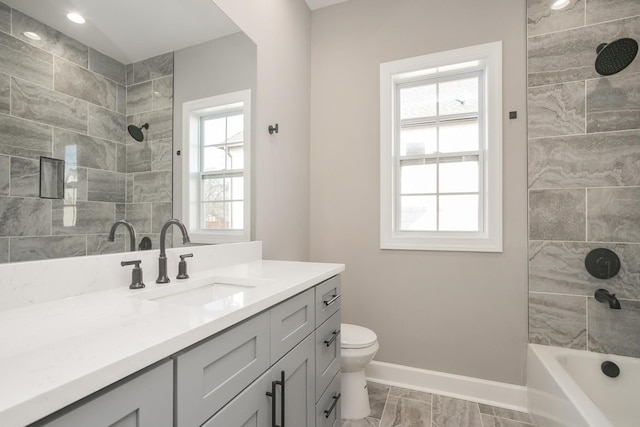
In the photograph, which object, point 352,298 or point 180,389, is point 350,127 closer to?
point 352,298

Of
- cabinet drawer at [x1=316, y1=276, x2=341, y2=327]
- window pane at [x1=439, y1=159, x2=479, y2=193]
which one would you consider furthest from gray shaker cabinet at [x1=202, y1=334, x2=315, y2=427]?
window pane at [x1=439, y1=159, x2=479, y2=193]

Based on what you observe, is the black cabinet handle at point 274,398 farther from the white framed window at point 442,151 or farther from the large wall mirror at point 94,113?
the white framed window at point 442,151

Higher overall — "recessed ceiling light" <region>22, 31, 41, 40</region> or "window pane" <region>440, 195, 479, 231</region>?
"recessed ceiling light" <region>22, 31, 41, 40</region>

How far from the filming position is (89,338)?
0.62 metres

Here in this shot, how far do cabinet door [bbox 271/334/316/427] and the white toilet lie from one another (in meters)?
0.53

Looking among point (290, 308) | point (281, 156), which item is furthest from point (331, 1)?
point (290, 308)

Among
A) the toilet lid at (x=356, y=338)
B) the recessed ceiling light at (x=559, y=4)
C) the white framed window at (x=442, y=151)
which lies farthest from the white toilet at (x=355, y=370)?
the recessed ceiling light at (x=559, y=4)

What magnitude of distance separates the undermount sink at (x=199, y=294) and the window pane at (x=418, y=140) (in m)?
1.64

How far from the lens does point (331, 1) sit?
8.13 ft

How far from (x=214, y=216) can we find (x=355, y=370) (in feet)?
4.00

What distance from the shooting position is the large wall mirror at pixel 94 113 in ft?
2.81

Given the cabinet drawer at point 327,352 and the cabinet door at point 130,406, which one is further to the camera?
the cabinet drawer at point 327,352

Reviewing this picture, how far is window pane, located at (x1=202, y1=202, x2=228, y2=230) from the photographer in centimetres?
150

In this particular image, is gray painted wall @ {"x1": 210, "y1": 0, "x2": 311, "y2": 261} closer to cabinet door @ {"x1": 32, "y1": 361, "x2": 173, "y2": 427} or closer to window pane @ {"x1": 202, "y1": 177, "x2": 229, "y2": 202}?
window pane @ {"x1": 202, "y1": 177, "x2": 229, "y2": 202}
